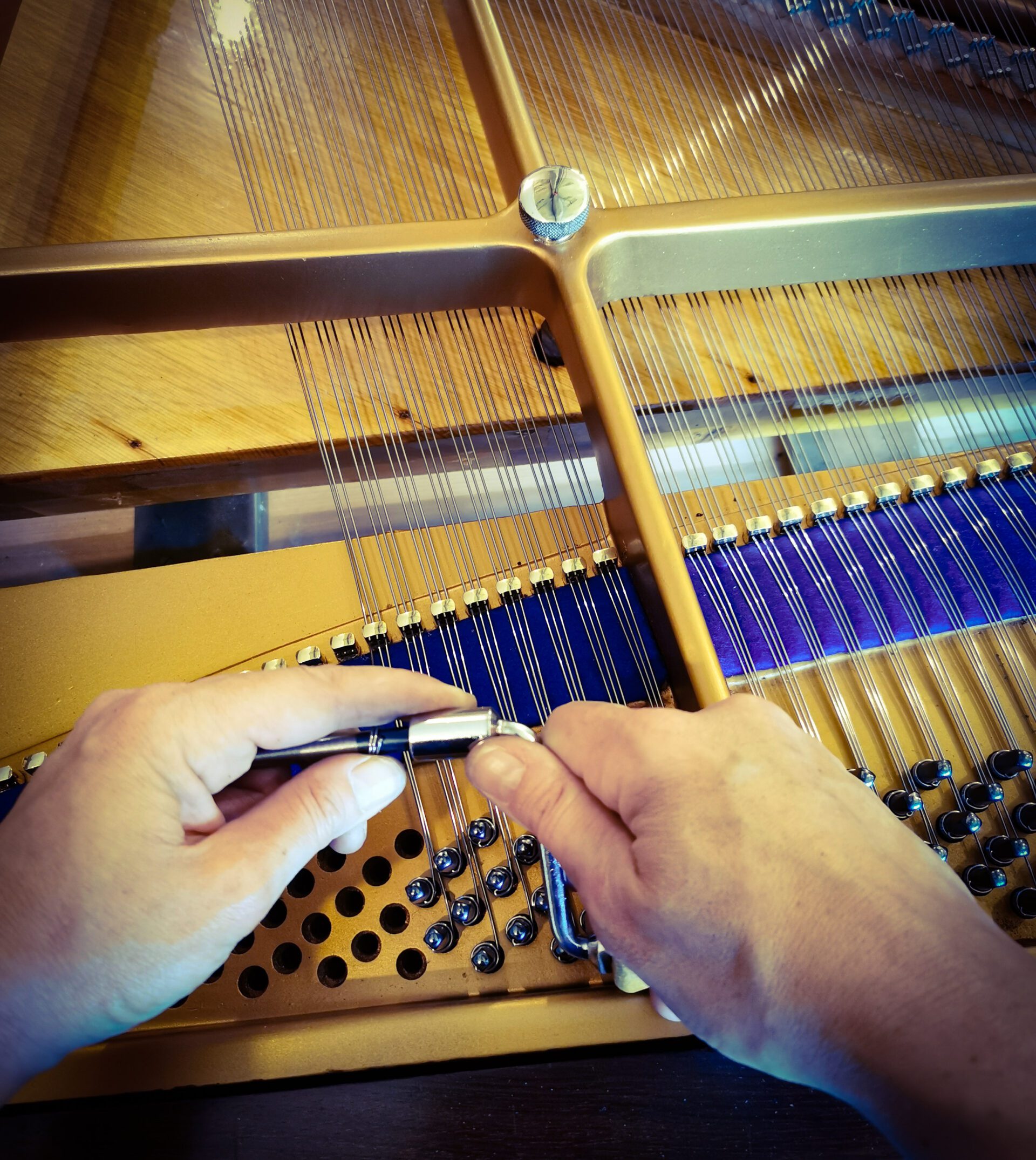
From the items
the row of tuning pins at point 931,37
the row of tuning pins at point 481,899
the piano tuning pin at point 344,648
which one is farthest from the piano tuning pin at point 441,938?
the row of tuning pins at point 931,37

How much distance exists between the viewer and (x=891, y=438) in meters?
1.95

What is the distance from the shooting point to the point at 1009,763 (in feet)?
4.17

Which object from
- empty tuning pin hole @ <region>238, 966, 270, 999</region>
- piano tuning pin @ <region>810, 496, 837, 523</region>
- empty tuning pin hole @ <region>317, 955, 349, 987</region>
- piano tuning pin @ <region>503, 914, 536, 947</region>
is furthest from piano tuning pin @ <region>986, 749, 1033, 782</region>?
empty tuning pin hole @ <region>238, 966, 270, 999</region>

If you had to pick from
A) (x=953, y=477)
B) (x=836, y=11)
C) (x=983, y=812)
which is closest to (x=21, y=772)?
(x=983, y=812)

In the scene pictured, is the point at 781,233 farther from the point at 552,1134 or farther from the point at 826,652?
the point at 552,1134

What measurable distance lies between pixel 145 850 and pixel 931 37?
296cm

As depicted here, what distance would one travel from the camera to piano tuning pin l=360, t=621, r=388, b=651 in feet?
4.67

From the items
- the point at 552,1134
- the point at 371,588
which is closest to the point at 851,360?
the point at 371,588

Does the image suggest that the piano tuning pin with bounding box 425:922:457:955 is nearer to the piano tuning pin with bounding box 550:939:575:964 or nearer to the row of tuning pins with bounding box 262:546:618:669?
the piano tuning pin with bounding box 550:939:575:964

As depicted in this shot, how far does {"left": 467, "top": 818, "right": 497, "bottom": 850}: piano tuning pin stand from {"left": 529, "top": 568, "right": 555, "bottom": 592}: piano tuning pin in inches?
18.3

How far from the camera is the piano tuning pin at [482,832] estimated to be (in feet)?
4.00

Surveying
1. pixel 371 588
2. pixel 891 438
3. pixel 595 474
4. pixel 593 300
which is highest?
pixel 593 300

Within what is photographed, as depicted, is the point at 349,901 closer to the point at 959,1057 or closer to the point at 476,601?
the point at 476,601

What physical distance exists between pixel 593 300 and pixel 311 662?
0.92m
